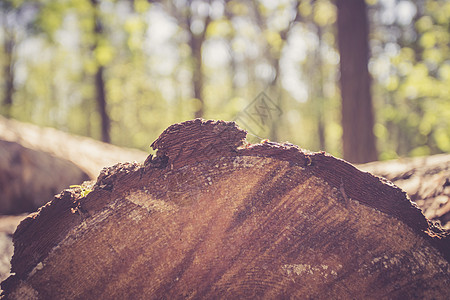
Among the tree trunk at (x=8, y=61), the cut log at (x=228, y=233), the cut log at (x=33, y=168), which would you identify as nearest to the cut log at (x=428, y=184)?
the cut log at (x=228, y=233)

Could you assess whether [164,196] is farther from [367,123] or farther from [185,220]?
[367,123]

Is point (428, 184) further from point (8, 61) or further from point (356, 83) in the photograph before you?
point (8, 61)

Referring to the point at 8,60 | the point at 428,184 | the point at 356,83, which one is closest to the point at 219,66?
the point at 8,60

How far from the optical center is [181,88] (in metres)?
22.2

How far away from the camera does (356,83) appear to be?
470cm

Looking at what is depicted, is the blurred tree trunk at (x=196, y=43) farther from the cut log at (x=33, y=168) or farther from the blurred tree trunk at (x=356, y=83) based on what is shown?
the cut log at (x=33, y=168)

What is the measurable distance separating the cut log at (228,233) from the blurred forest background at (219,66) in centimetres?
32

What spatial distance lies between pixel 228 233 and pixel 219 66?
24104 mm

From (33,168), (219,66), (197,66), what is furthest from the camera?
(219,66)

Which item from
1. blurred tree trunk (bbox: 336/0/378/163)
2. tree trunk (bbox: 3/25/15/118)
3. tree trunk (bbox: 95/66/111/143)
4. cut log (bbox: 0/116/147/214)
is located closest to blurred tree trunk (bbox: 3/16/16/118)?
tree trunk (bbox: 3/25/15/118)

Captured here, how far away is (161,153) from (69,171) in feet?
5.56

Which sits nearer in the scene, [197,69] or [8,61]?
[197,69]

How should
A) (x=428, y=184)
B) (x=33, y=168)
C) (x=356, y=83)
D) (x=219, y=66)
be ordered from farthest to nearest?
(x=219, y=66), (x=356, y=83), (x=33, y=168), (x=428, y=184)

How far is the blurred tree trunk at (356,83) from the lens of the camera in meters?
4.65
